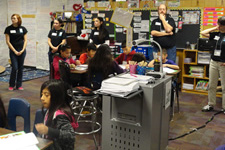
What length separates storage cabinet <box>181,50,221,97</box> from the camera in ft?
19.3

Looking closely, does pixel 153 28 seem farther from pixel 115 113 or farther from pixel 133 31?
pixel 115 113

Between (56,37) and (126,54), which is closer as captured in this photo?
(126,54)

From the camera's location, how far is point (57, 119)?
1894 millimetres

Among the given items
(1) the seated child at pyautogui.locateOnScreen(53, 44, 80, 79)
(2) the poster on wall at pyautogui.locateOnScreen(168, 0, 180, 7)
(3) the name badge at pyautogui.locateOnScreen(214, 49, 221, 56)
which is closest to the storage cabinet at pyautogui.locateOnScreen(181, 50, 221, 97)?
(2) the poster on wall at pyautogui.locateOnScreen(168, 0, 180, 7)

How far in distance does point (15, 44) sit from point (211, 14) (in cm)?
423

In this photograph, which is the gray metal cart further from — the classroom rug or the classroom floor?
the classroom rug

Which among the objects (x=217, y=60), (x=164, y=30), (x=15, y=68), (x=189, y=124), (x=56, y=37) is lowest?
(x=189, y=124)

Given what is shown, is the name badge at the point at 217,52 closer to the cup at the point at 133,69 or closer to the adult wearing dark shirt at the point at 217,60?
the adult wearing dark shirt at the point at 217,60

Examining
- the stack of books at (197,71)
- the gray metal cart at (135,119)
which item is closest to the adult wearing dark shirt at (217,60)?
the stack of books at (197,71)

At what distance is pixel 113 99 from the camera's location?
245 cm

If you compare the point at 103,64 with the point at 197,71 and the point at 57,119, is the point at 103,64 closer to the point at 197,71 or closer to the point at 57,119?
the point at 57,119

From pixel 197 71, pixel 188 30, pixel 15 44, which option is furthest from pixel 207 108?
pixel 15 44

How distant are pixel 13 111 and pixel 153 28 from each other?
385cm

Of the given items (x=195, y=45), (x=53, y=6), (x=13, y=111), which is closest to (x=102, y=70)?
(x=13, y=111)
